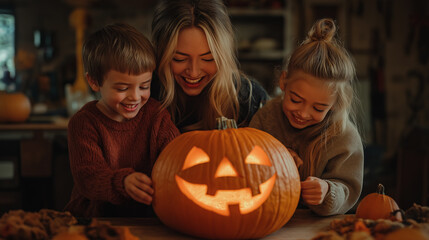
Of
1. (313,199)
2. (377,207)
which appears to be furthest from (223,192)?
(377,207)

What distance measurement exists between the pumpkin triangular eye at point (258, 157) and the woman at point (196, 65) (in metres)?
0.46

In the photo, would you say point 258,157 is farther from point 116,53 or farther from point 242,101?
point 242,101

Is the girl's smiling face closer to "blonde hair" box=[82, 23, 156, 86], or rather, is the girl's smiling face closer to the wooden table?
the wooden table

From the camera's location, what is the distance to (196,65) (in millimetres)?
1394

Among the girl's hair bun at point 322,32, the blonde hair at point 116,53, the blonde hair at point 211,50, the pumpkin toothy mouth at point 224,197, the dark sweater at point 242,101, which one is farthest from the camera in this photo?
the dark sweater at point 242,101

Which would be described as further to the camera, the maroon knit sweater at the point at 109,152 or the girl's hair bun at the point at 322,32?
the girl's hair bun at the point at 322,32

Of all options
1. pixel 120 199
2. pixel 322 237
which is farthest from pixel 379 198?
pixel 120 199

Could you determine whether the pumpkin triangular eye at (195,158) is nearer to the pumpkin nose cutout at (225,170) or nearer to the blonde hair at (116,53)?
the pumpkin nose cutout at (225,170)

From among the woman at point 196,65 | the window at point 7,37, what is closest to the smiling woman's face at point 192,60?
the woman at point 196,65

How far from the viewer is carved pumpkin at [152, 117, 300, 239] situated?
894 mm

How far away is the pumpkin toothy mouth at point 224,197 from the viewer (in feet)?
2.93

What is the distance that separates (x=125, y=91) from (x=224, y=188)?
0.45 metres

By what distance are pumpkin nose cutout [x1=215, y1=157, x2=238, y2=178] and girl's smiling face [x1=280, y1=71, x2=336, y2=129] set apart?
0.39 metres

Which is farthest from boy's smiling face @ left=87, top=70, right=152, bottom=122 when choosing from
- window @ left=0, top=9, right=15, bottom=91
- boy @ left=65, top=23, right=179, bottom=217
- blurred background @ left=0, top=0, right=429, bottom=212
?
window @ left=0, top=9, right=15, bottom=91
